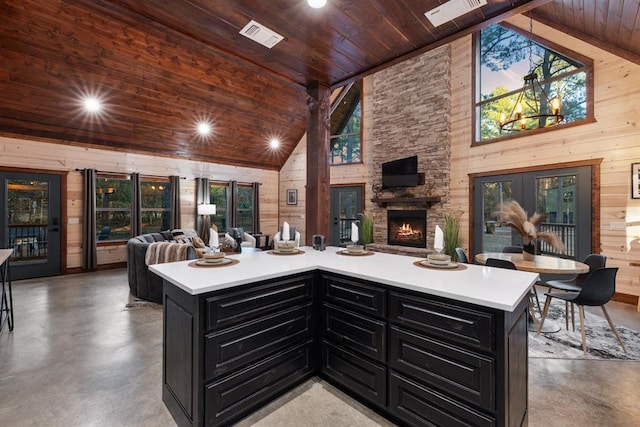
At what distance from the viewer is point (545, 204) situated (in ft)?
16.2

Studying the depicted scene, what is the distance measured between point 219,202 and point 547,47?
8.03m

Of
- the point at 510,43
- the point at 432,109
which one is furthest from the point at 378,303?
the point at 510,43

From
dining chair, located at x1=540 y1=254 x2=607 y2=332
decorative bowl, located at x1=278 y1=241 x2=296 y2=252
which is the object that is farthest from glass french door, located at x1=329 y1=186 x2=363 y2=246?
decorative bowl, located at x1=278 y1=241 x2=296 y2=252

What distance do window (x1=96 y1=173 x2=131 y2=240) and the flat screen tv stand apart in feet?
19.6

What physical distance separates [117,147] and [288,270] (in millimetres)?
6551

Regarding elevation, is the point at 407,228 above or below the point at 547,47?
below

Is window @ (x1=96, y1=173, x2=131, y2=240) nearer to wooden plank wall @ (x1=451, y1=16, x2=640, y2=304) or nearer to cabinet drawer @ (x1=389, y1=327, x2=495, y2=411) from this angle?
cabinet drawer @ (x1=389, y1=327, x2=495, y2=411)

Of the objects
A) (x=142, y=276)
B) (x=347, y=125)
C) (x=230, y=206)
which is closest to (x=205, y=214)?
(x=230, y=206)

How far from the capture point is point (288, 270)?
203 cm

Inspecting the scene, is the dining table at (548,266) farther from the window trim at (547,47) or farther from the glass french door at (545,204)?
the window trim at (547,47)

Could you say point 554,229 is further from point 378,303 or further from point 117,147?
point 117,147

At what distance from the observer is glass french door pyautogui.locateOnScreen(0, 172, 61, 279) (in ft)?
18.0

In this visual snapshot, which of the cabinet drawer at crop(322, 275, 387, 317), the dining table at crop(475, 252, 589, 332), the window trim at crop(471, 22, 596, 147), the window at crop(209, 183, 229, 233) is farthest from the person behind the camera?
the window at crop(209, 183, 229, 233)

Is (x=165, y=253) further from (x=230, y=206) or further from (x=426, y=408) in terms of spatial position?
(x=230, y=206)
